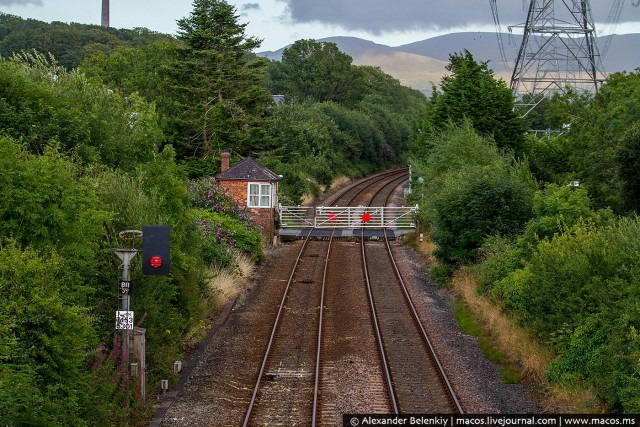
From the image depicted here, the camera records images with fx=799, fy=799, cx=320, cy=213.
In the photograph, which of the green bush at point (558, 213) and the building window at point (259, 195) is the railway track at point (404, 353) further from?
the building window at point (259, 195)

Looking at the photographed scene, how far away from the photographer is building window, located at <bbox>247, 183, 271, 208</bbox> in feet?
112

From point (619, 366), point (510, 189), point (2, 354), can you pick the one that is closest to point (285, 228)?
point (510, 189)

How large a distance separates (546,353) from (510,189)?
33.7 ft

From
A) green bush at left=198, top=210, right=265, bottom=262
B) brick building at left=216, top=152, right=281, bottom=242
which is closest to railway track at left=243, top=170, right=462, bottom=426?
green bush at left=198, top=210, right=265, bottom=262

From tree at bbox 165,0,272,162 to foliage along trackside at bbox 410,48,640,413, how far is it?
11.6 metres

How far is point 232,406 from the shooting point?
1418cm

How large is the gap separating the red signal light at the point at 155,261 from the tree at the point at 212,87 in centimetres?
3386

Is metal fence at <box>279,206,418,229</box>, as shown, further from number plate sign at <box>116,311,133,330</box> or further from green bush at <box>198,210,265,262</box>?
number plate sign at <box>116,311,133,330</box>

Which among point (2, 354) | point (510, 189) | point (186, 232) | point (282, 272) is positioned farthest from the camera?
point (282, 272)

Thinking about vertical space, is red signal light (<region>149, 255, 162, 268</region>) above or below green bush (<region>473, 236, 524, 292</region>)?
above

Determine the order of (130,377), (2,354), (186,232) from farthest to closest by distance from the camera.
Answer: (186,232)
(130,377)
(2,354)

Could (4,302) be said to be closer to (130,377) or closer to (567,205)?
(130,377)

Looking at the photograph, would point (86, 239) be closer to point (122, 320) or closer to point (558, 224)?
point (122, 320)

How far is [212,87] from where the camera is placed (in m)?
48.7
